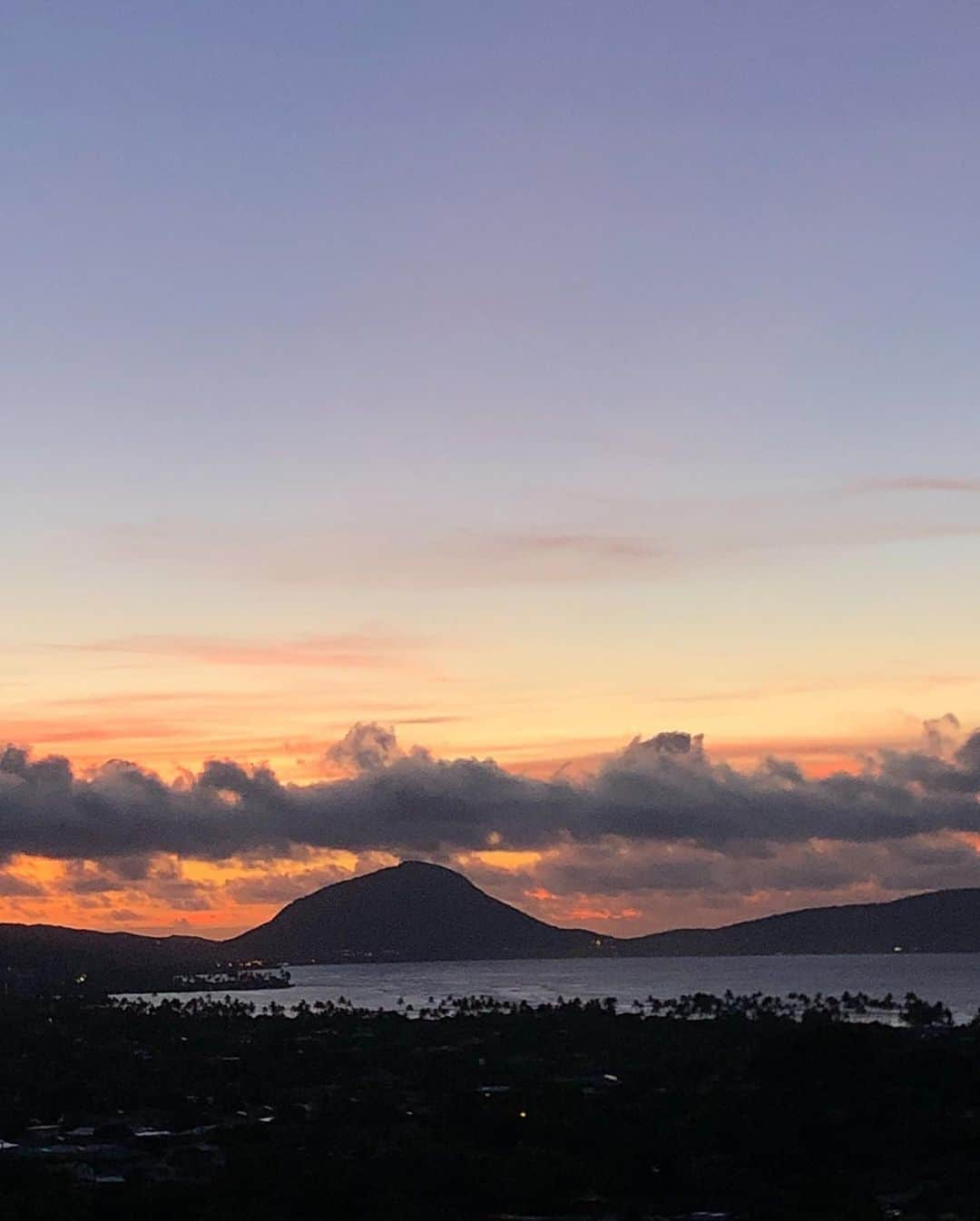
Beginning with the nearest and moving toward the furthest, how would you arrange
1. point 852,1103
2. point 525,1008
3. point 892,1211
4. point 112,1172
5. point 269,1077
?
point 892,1211
point 112,1172
point 852,1103
point 269,1077
point 525,1008

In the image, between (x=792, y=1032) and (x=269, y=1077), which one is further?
(x=269, y=1077)

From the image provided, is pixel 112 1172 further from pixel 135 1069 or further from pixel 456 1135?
pixel 135 1069

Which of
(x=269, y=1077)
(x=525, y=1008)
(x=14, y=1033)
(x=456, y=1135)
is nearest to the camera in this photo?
(x=456, y=1135)

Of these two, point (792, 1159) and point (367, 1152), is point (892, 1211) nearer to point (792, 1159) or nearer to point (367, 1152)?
point (792, 1159)

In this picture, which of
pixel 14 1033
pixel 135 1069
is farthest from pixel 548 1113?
pixel 14 1033

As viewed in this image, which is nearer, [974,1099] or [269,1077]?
[974,1099]

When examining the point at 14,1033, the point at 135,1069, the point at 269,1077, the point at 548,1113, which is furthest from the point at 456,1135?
the point at 14,1033
